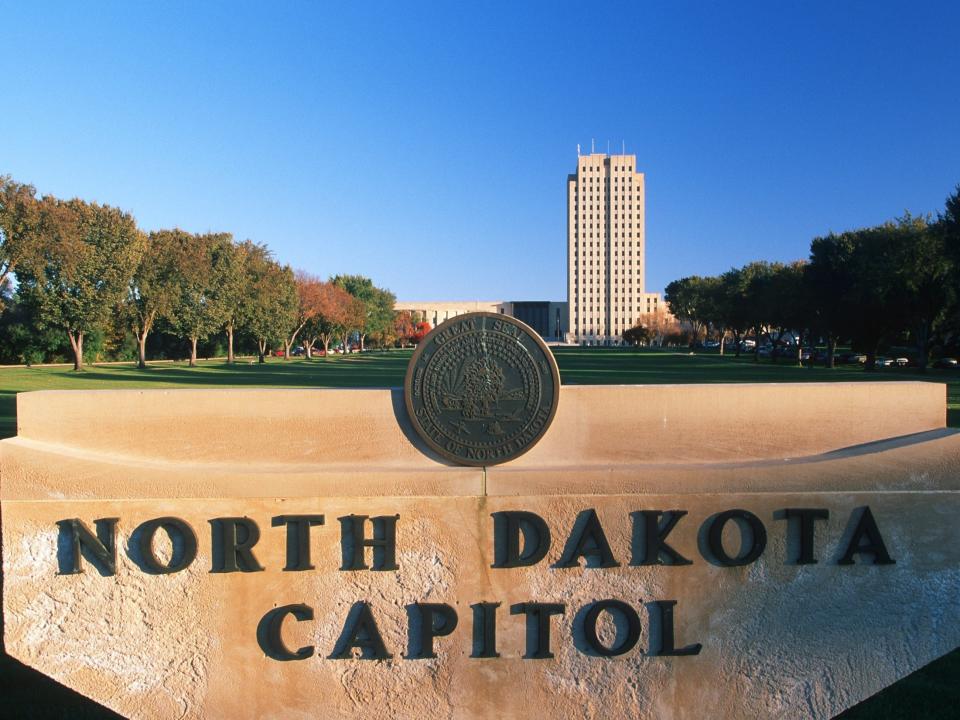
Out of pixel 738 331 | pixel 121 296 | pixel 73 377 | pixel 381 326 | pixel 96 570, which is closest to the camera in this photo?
pixel 96 570

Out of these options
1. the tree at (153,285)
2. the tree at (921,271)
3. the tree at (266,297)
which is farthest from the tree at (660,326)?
the tree at (153,285)

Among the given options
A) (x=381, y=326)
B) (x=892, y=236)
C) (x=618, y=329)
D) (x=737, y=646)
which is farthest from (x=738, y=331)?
(x=618, y=329)

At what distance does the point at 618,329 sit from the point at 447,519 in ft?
592

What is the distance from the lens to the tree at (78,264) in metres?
40.2

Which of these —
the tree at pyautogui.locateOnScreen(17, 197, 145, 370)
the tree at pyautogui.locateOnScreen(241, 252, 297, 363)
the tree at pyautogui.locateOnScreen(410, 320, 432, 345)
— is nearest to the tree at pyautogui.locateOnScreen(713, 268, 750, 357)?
the tree at pyautogui.locateOnScreen(241, 252, 297, 363)

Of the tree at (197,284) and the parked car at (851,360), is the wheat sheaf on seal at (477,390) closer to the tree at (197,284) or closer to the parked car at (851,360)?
the tree at (197,284)

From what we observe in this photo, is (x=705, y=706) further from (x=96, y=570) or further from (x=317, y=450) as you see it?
(x=96, y=570)

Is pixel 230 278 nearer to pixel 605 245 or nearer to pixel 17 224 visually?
pixel 17 224

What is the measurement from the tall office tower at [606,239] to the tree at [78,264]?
14169cm

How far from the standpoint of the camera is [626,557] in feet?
17.0

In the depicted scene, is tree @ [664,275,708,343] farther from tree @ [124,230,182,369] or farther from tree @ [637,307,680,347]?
tree @ [124,230,182,369]

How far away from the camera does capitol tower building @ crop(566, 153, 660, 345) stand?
180 m

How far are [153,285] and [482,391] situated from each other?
167 feet

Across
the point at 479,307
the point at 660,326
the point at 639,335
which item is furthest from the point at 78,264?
the point at 479,307
